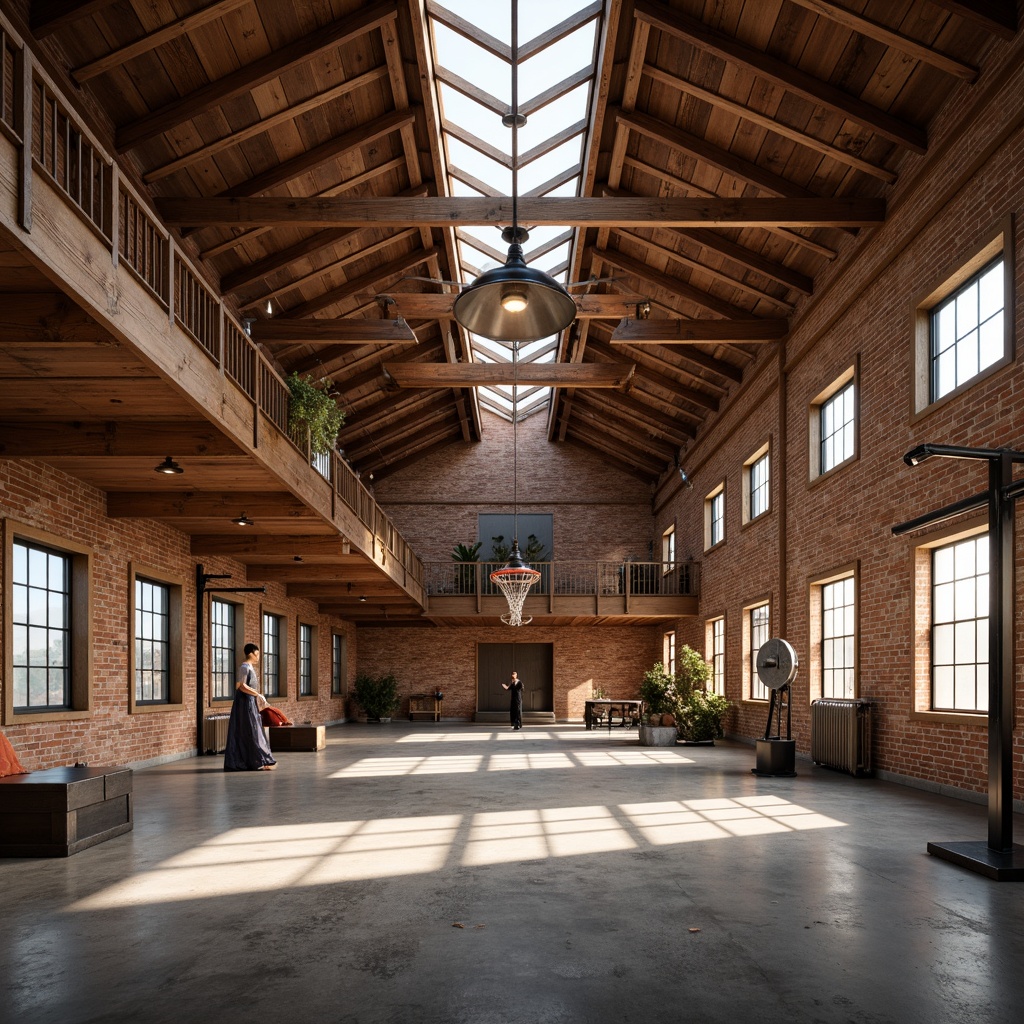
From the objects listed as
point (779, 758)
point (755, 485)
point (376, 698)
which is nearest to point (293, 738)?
point (779, 758)

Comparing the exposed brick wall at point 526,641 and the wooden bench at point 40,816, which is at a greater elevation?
the wooden bench at point 40,816

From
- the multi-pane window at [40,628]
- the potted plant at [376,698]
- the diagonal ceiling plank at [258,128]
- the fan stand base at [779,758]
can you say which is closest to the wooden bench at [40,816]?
the multi-pane window at [40,628]

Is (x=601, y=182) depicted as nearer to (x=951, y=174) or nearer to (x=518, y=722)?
(x=951, y=174)

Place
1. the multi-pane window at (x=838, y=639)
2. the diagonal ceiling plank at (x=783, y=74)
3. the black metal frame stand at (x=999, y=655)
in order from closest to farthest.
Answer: the black metal frame stand at (x=999, y=655), the diagonal ceiling plank at (x=783, y=74), the multi-pane window at (x=838, y=639)

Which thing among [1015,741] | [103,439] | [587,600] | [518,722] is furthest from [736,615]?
[103,439]

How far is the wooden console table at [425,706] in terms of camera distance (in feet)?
79.8

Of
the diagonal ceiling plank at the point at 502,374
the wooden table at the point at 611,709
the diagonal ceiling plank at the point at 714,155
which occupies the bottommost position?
the wooden table at the point at 611,709

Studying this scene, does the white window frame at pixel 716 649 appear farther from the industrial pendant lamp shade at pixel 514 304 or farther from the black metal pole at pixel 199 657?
the industrial pendant lamp shade at pixel 514 304

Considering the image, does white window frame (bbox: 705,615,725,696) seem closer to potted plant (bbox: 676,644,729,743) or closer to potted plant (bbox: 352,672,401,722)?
potted plant (bbox: 676,644,729,743)

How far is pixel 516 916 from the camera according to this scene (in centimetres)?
424

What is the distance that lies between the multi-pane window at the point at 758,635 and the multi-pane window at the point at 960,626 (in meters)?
5.74

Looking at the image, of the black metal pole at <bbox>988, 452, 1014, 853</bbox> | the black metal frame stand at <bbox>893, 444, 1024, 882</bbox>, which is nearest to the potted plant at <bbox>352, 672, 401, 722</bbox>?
the black metal frame stand at <bbox>893, 444, 1024, 882</bbox>

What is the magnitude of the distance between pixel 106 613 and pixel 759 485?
402 inches

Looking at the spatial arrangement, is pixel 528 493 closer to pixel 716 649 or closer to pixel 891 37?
pixel 716 649
